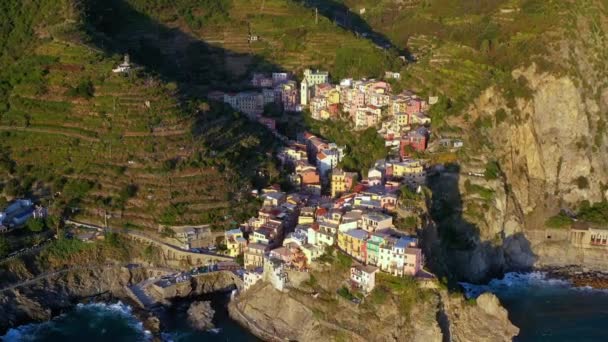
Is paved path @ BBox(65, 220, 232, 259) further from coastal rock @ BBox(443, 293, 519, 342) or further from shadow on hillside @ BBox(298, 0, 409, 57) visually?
shadow on hillside @ BBox(298, 0, 409, 57)

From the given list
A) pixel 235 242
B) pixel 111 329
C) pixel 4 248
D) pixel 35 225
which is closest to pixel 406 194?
pixel 235 242

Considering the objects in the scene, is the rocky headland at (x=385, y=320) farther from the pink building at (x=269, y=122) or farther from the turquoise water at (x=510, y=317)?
the pink building at (x=269, y=122)

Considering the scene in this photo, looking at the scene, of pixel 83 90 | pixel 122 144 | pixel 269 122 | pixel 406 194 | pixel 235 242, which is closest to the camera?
pixel 406 194

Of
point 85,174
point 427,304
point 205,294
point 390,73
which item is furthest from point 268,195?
point 390,73

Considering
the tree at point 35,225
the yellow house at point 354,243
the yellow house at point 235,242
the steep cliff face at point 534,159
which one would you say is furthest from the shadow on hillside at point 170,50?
the yellow house at point 354,243

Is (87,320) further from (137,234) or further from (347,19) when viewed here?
(347,19)

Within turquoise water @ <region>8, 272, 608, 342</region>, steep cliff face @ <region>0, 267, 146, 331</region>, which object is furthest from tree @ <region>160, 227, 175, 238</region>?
turquoise water @ <region>8, 272, 608, 342</region>
